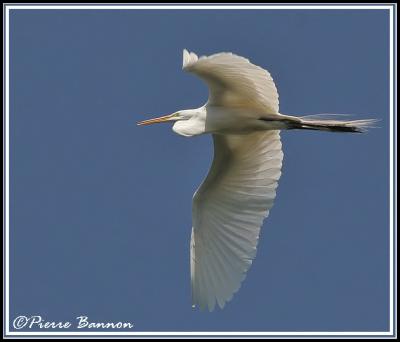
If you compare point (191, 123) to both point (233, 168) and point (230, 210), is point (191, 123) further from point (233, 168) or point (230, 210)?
point (230, 210)

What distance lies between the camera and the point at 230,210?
9547mm

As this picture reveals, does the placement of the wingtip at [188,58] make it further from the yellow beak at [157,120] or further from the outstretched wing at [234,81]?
the yellow beak at [157,120]

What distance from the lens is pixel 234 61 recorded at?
788cm

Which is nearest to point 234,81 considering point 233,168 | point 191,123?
point 191,123

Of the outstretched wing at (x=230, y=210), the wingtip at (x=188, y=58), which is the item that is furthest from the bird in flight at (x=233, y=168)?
the wingtip at (x=188, y=58)

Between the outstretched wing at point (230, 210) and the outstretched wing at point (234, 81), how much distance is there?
522 millimetres

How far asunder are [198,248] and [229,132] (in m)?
1.31

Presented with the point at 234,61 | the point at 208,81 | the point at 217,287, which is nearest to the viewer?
the point at 234,61

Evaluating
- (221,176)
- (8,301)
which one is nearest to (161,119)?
(221,176)

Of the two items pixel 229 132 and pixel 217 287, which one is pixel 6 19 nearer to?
pixel 229 132

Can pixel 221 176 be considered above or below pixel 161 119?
below

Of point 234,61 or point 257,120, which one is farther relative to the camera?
point 257,120

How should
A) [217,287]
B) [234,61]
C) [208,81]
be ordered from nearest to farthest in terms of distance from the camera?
1. [234,61]
2. [208,81]
3. [217,287]

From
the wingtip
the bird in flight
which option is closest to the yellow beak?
the bird in flight
